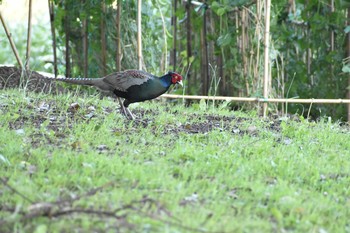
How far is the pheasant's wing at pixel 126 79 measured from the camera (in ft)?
25.5

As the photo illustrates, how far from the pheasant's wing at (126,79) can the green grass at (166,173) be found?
33 centimetres

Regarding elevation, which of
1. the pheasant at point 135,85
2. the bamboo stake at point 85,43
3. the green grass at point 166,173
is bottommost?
the green grass at point 166,173

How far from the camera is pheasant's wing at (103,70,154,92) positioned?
25.5 feet

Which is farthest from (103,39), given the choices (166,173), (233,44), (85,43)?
(166,173)

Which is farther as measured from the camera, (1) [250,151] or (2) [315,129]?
(2) [315,129]

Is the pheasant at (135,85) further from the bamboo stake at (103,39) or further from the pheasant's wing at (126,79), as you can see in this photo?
the bamboo stake at (103,39)

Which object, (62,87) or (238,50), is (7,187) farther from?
(238,50)

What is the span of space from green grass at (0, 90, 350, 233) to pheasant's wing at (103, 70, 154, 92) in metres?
0.33

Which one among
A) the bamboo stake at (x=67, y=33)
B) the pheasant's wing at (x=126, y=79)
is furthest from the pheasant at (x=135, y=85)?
the bamboo stake at (x=67, y=33)

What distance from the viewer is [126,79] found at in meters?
7.82

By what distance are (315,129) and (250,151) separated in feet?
6.26

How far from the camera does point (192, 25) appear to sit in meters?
12.1

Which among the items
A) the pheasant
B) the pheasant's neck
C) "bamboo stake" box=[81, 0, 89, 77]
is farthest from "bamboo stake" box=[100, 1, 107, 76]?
the pheasant's neck

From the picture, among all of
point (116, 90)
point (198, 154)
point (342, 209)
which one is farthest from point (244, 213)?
point (116, 90)
